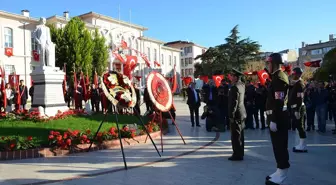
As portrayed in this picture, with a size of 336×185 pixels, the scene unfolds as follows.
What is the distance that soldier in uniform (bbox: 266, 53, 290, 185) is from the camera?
4974 millimetres

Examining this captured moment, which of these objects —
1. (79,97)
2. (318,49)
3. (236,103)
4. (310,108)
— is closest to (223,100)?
(310,108)

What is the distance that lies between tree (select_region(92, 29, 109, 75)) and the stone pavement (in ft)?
100

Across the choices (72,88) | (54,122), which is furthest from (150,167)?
(72,88)

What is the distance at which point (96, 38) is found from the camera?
38031mm

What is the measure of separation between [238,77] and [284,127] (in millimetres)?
2032

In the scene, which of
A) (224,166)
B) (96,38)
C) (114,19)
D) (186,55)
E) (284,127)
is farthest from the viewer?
(186,55)

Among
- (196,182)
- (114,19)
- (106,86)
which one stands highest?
(114,19)

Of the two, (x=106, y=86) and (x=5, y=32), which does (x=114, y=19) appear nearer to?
(x=5, y=32)

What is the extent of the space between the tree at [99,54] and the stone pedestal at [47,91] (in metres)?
25.8

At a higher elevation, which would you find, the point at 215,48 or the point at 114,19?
the point at 114,19

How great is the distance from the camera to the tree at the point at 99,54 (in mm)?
37625

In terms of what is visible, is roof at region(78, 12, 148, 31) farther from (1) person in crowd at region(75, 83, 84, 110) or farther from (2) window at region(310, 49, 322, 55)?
(2) window at region(310, 49, 322, 55)

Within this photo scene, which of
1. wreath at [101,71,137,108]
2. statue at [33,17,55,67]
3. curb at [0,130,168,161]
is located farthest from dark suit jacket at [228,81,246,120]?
statue at [33,17,55,67]

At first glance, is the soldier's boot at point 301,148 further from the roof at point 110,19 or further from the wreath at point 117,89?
the roof at point 110,19
